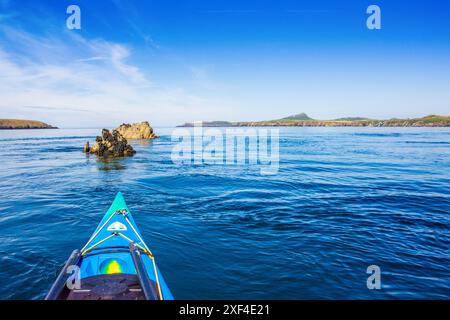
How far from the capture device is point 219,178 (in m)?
20.0

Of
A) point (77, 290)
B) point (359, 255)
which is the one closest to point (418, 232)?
point (359, 255)

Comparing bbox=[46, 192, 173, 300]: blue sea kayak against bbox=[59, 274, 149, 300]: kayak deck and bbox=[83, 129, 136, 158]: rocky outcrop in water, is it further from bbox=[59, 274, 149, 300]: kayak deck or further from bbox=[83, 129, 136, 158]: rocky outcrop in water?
bbox=[83, 129, 136, 158]: rocky outcrop in water

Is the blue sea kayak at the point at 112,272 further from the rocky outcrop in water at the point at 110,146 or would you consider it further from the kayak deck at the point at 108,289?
the rocky outcrop in water at the point at 110,146

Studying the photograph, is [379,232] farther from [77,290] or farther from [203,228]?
[77,290]

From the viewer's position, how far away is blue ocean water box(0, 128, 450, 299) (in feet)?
22.1

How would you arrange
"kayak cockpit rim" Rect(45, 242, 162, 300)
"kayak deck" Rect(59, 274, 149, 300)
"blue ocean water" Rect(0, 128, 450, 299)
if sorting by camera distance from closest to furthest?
"kayak cockpit rim" Rect(45, 242, 162, 300), "kayak deck" Rect(59, 274, 149, 300), "blue ocean water" Rect(0, 128, 450, 299)

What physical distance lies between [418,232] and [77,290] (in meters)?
11.0

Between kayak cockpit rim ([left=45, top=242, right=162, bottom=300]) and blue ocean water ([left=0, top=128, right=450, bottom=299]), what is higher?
kayak cockpit rim ([left=45, top=242, right=162, bottom=300])

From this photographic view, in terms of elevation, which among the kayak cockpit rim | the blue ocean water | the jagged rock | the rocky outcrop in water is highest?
the jagged rock

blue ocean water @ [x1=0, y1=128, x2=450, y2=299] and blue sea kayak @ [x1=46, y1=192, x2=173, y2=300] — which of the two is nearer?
blue sea kayak @ [x1=46, y1=192, x2=173, y2=300]

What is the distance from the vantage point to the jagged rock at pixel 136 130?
64.1 meters

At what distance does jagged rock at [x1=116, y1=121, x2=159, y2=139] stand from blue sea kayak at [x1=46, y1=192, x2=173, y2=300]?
60.0 meters

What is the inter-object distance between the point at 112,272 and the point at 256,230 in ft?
18.3

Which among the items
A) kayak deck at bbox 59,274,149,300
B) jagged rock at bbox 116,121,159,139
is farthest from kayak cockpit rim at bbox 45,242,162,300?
jagged rock at bbox 116,121,159,139
